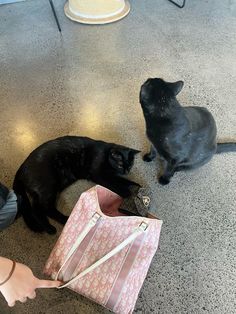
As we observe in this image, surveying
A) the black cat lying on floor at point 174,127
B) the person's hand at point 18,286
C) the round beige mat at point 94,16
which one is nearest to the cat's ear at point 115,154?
the black cat lying on floor at point 174,127

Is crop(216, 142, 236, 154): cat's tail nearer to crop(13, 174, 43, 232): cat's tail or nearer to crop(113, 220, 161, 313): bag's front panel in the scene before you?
crop(113, 220, 161, 313): bag's front panel

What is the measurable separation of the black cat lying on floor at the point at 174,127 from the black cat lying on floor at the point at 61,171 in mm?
155

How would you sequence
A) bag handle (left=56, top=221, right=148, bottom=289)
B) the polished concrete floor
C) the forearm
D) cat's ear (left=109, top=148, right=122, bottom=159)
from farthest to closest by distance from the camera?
cat's ear (left=109, top=148, right=122, bottom=159), the polished concrete floor, bag handle (left=56, top=221, right=148, bottom=289), the forearm

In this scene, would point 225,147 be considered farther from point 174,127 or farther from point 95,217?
point 95,217

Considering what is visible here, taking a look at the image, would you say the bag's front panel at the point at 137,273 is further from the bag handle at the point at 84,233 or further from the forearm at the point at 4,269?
the forearm at the point at 4,269

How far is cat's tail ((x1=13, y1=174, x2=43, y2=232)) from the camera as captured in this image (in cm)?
110

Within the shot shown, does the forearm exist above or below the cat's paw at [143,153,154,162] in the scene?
above

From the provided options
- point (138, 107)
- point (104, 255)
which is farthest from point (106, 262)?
point (138, 107)

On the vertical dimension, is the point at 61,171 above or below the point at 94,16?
below

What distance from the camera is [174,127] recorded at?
1.06 meters

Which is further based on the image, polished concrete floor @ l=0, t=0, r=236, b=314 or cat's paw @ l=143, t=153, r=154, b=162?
cat's paw @ l=143, t=153, r=154, b=162

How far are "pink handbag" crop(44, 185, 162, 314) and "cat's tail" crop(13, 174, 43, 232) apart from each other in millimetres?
207

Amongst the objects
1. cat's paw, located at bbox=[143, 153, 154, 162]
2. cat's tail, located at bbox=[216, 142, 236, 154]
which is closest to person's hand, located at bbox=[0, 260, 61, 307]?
cat's paw, located at bbox=[143, 153, 154, 162]

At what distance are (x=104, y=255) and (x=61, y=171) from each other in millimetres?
435
